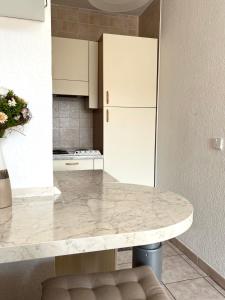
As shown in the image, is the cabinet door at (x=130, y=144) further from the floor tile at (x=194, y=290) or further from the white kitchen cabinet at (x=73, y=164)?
the floor tile at (x=194, y=290)

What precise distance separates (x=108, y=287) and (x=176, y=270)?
1433 mm

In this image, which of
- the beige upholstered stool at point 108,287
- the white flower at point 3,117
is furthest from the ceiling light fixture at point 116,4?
the beige upholstered stool at point 108,287

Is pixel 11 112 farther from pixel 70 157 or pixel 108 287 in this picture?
pixel 70 157

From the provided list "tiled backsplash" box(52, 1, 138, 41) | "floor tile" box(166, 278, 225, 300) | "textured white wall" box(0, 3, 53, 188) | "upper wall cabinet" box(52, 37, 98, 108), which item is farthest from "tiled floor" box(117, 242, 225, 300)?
"tiled backsplash" box(52, 1, 138, 41)

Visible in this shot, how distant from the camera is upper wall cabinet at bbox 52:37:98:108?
110 inches

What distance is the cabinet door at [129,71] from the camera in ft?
8.88

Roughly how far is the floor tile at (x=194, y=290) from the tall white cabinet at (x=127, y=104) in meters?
1.22

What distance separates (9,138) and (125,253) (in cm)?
172

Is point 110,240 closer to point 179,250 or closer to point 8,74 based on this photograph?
point 8,74

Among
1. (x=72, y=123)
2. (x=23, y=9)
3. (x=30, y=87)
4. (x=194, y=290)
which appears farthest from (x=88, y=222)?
(x=72, y=123)

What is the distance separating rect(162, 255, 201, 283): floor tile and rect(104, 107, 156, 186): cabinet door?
941mm

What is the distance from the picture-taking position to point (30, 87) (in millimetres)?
1179

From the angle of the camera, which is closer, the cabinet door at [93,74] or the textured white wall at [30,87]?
the textured white wall at [30,87]

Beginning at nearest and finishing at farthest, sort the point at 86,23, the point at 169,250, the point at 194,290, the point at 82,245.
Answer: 1. the point at 82,245
2. the point at 194,290
3. the point at 169,250
4. the point at 86,23
